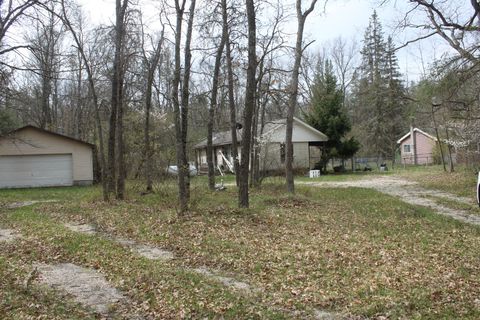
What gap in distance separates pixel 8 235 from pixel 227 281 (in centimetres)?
693

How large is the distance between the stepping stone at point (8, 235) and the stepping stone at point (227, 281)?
5.50 metres

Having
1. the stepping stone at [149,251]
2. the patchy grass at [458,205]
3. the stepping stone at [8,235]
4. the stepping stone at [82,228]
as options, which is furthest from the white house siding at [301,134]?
the stepping stone at [149,251]

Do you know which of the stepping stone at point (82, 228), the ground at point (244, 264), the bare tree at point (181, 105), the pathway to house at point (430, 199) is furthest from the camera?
the pathway to house at point (430, 199)

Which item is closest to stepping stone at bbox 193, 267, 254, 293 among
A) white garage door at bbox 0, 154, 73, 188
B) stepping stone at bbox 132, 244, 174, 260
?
stepping stone at bbox 132, 244, 174, 260

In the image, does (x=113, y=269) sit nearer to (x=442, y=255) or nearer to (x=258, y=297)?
(x=258, y=297)

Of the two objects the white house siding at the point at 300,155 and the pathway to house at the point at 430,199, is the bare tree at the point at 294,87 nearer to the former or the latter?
the pathway to house at the point at 430,199

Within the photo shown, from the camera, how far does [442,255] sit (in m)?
7.88

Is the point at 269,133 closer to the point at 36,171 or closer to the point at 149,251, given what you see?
the point at 36,171

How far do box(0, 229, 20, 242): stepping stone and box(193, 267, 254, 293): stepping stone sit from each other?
5496mm

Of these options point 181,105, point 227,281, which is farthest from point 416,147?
point 227,281

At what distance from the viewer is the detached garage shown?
29.0 m

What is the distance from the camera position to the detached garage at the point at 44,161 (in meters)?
29.0

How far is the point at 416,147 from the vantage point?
49.9 metres

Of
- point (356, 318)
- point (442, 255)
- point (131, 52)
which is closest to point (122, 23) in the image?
point (131, 52)
